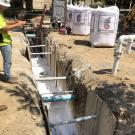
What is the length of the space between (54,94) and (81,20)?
225 inches

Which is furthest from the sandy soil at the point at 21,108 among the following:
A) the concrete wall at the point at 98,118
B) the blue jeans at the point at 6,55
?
the concrete wall at the point at 98,118

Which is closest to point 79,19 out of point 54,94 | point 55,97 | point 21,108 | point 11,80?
point 54,94

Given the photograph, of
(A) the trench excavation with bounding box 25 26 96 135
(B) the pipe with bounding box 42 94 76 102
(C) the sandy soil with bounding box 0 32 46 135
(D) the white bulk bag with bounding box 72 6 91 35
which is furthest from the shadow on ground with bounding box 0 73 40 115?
(D) the white bulk bag with bounding box 72 6 91 35

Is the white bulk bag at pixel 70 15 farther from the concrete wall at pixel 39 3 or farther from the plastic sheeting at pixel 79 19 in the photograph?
the concrete wall at pixel 39 3

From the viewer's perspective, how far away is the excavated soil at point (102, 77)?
19.5ft

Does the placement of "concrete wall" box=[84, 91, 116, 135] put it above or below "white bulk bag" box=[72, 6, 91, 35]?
below

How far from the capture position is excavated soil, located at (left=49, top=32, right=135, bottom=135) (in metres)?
5.95

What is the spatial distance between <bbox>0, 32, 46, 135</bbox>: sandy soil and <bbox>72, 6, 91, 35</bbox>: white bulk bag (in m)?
5.58

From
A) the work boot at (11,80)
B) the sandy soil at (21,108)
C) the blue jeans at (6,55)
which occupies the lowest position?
the sandy soil at (21,108)

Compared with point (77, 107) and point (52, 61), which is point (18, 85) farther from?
point (52, 61)

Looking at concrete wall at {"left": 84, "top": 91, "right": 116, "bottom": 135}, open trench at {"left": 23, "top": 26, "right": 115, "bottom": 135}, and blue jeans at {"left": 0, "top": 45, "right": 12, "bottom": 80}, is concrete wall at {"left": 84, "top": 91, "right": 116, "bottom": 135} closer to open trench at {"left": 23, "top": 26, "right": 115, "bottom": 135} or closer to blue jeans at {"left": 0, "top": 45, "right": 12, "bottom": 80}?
open trench at {"left": 23, "top": 26, "right": 115, "bottom": 135}

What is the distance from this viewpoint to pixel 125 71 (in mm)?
8227

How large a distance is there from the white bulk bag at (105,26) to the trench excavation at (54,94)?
68.8 inches

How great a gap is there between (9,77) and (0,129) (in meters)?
1.87
